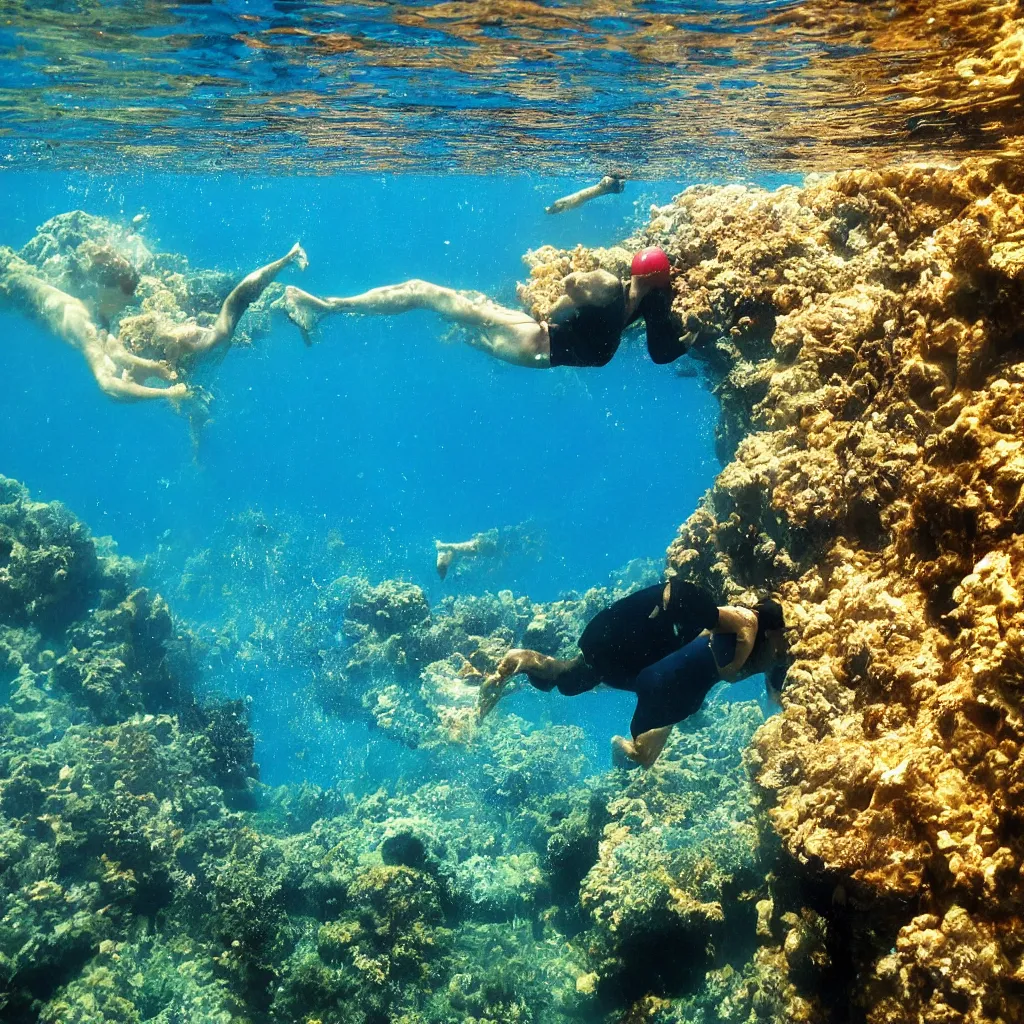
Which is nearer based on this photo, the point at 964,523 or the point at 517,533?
the point at 964,523

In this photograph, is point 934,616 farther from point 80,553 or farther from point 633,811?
point 80,553

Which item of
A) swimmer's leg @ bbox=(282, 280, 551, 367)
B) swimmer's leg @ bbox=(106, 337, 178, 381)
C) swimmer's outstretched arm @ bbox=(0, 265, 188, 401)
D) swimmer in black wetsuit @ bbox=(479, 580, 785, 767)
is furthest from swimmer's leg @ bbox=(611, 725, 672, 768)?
A: swimmer's leg @ bbox=(106, 337, 178, 381)

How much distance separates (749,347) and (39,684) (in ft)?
47.9

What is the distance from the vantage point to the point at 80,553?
47.6 feet

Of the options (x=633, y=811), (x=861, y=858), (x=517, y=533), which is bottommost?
(x=517, y=533)

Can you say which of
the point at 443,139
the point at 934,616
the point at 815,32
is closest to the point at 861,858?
the point at 934,616

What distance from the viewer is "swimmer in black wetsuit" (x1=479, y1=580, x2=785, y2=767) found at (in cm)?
542

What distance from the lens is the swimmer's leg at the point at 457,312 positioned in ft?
25.9

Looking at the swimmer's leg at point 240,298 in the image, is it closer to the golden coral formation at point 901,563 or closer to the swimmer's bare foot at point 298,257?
the swimmer's bare foot at point 298,257

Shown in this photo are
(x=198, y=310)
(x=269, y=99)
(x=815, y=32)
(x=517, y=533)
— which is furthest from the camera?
(x=517, y=533)

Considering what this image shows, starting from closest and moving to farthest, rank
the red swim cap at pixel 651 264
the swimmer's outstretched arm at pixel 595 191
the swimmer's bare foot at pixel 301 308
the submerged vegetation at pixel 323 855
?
the submerged vegetation at pixel 323 855 → the red swim cap at pixel 651 264 → the swimmer's bare foot at pixel 301 308 → the swimmer's outstretched arm at pixel 595 191

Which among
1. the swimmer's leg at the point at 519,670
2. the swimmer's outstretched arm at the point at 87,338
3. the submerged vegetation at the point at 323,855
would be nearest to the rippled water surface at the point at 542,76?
the swimmer's outstretched arm at the point at 87,338

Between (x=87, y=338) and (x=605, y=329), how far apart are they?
357 inches

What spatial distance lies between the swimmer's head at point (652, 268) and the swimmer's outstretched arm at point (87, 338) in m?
5.78
